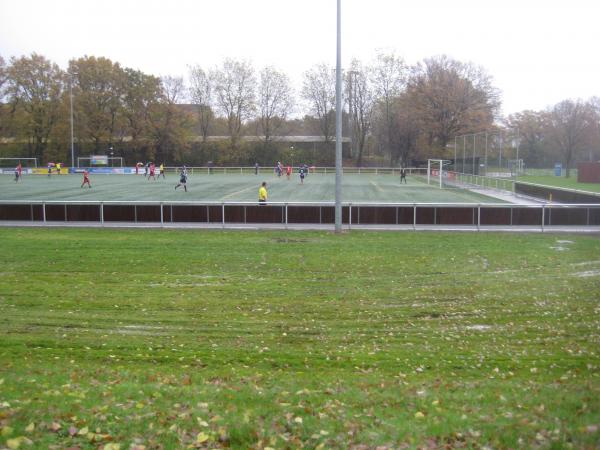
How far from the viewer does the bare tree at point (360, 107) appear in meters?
95.7

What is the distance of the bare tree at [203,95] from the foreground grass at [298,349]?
78583 millimetres

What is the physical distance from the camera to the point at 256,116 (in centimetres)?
9544

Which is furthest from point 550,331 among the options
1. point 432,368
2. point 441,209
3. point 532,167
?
point 532,167

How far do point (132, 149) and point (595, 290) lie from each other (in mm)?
82408

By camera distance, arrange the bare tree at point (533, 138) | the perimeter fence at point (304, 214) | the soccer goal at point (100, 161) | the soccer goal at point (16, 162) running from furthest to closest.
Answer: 1. the bare tree at point (533, 138)
2. the soccer goal at point (100, 161)
3. the soccer goal at point (16, 162)
4. the perimeter fence at point (304, 214)

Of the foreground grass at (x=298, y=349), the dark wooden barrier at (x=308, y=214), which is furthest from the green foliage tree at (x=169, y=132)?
the foreground grass at (x=298, y=349)

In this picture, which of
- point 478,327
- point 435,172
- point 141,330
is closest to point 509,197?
point 435,172

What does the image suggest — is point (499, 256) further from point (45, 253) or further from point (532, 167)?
point (532, 167)

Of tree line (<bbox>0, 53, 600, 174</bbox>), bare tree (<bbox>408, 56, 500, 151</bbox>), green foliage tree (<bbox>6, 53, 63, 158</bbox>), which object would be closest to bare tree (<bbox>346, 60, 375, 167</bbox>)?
tree line (<bbox>0, 53, 600, 174</bbox>)

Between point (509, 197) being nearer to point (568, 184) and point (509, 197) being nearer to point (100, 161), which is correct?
point (568, 184)

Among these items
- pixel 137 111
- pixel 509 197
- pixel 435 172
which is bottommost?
pixel 509 197

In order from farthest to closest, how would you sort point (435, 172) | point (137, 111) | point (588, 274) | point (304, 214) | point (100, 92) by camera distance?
point (137, 111)
point (100, 92)
point (435, 172)
point (304, 214)
point (588, 274)

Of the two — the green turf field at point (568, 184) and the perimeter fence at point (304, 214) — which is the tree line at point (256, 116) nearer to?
the green turf field at point (568, 184)

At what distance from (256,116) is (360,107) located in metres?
15.7
